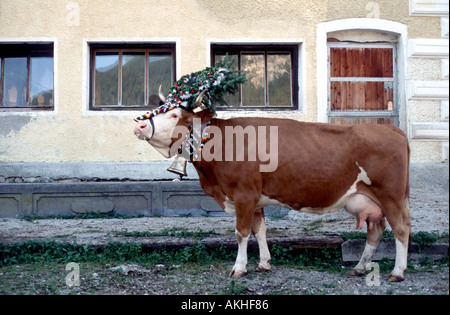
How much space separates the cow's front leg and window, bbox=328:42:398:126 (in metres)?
4.65

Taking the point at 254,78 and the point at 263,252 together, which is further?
the point at 254,78

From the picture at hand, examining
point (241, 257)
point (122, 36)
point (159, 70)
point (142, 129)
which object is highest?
point (122, 36)

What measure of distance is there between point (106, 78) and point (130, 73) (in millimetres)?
462

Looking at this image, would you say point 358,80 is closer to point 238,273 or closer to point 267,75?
point 267,75

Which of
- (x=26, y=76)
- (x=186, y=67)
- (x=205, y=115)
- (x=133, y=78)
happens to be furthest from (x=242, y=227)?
(x=26, y=76)

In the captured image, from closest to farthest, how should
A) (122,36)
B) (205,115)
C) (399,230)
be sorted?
(399,230)
(205,115)
(122,36)

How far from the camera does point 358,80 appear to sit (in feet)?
26.9

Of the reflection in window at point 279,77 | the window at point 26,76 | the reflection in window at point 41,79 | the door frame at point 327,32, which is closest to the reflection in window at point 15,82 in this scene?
the window at point 26,76

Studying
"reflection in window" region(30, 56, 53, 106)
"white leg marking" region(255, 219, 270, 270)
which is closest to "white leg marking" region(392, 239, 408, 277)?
"white leg marking" region(255, 219, 270, 270)

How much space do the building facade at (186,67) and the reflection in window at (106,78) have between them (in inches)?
0.7

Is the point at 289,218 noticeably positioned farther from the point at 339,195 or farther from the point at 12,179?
the point at 12,179

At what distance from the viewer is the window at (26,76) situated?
8102 mm

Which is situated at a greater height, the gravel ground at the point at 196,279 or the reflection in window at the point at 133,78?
the reflection in window at the point at 133,78

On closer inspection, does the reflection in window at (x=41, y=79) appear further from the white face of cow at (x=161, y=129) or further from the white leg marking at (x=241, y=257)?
the white leg marking at (x=241, y=257)
